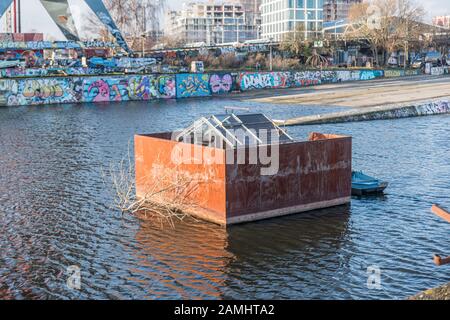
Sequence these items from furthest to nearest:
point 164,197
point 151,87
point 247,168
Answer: point 151,87 → point 164,197 → point 247,168

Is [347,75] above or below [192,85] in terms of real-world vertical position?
above

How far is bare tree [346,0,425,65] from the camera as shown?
10638cm

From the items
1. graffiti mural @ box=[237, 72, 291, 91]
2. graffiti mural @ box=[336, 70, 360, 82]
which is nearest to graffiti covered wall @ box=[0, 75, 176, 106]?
graffiti mural @ box=[237, 72, 291, 91]

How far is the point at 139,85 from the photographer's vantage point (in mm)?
72875

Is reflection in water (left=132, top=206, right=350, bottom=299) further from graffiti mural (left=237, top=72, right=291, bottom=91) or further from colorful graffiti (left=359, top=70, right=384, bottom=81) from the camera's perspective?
colorful graffiti (left=359, top=70, right=384, bottom=81)

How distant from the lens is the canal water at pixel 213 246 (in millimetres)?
15938

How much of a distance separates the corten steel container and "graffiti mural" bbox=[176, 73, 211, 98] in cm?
5287

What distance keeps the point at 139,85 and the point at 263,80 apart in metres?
18.6

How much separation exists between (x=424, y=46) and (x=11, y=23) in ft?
235

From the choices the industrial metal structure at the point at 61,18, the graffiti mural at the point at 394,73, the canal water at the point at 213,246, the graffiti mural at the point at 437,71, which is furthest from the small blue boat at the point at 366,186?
the graffiti mural at the point at 437,71

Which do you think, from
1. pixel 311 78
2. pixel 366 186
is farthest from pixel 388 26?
pixel 366 186

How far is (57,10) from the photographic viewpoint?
86.6m

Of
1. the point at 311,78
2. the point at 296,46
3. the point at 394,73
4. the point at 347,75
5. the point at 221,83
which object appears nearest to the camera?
the point at 221,83

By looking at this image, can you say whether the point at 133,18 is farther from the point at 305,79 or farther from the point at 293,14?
the point at 293,14
